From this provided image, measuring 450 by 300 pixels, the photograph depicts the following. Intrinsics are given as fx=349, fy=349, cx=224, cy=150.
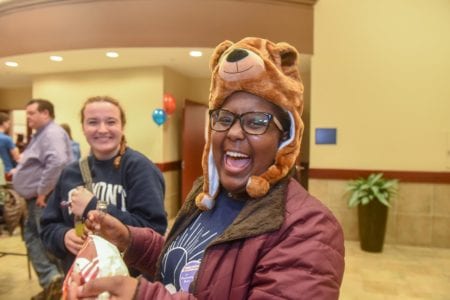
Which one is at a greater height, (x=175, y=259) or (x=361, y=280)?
(x=175, y=259)

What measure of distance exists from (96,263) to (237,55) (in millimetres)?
573

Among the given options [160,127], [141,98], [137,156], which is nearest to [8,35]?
[141,98]

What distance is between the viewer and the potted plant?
3.89 metres

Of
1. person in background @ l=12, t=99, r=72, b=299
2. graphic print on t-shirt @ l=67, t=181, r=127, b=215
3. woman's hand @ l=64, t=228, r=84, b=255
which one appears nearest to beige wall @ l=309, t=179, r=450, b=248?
person in background @ l=12, t=99, r=72, b=299

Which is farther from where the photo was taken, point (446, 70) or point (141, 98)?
point (141, 98)

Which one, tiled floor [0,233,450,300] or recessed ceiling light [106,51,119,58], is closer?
tiled floor [0,233,450,300]

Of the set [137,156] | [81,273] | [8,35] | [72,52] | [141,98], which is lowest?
[81,273]

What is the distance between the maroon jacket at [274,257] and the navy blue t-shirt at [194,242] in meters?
0.07

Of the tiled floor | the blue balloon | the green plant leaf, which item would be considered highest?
the blue balloon

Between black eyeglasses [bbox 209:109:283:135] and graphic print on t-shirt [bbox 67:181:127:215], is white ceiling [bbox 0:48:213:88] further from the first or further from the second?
black eyeglasses [bbox 209:109:283:135]

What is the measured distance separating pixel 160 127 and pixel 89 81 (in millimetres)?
1395

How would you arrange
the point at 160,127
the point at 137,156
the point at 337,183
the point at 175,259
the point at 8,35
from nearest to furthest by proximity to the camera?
the point at 175,259 → the point at 137,156 → the point at 337,183 → the point at 8,35 → the point at 160,127

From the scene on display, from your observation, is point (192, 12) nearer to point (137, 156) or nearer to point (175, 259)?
point (137, 156)

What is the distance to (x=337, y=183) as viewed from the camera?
4.34 meters
